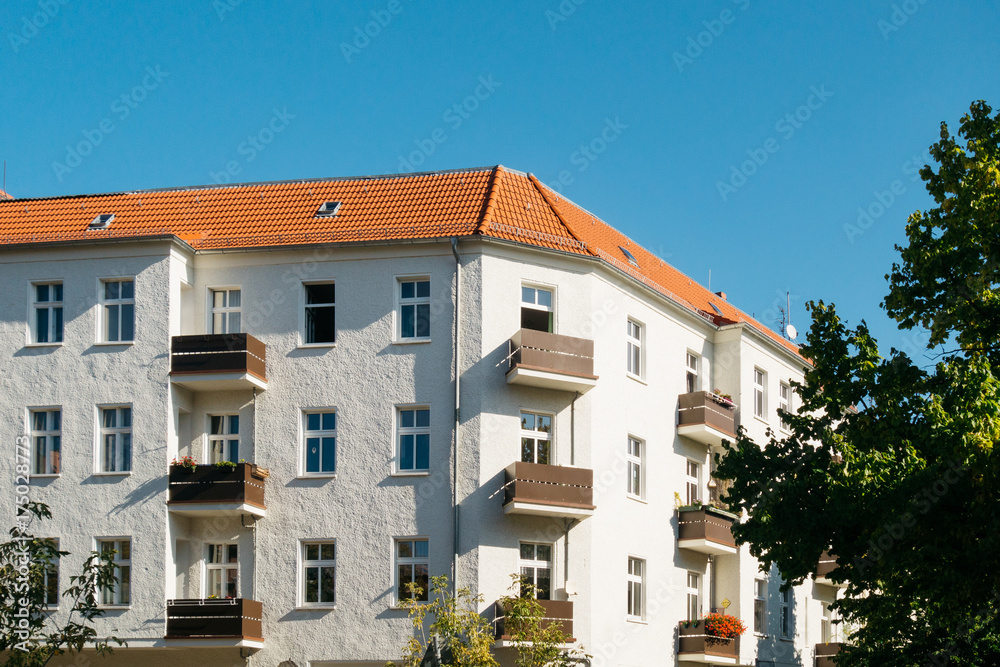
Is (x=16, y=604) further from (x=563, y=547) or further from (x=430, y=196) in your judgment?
(x=430, y=196)

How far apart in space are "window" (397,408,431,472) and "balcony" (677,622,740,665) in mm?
9472

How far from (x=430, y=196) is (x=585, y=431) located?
7813 mm

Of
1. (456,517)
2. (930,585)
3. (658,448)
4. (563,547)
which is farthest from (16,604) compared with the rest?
(658,448)

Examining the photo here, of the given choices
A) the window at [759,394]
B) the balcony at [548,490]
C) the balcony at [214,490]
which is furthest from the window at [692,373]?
the balcony at [214,490]

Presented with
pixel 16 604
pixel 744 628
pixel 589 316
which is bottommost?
pixel 744 628

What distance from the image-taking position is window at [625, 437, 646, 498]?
35781mm

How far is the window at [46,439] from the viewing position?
33.3 m

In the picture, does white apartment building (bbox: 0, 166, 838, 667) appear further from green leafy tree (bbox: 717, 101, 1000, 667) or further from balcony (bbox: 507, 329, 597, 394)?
green leafy tree (bbox: 717, 101, 1000, 667)

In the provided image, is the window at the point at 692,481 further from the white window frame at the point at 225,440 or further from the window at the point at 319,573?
the white window frame at the point at 225,440

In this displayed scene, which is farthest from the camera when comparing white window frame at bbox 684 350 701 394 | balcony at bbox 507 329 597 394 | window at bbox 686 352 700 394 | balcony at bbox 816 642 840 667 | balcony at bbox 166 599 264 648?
balcony at bbox 816 642 840 667

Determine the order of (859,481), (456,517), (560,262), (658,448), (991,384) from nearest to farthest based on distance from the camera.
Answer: (991,384), (859,481), (456,517), (560,262), (658,448)

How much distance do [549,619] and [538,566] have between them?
167 cm

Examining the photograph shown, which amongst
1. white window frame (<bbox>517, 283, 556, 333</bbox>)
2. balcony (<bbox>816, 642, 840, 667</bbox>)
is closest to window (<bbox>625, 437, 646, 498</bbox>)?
white window frame (<bbox>517, 283, 556, 333</bbox>)

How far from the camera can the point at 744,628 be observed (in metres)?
37.6
